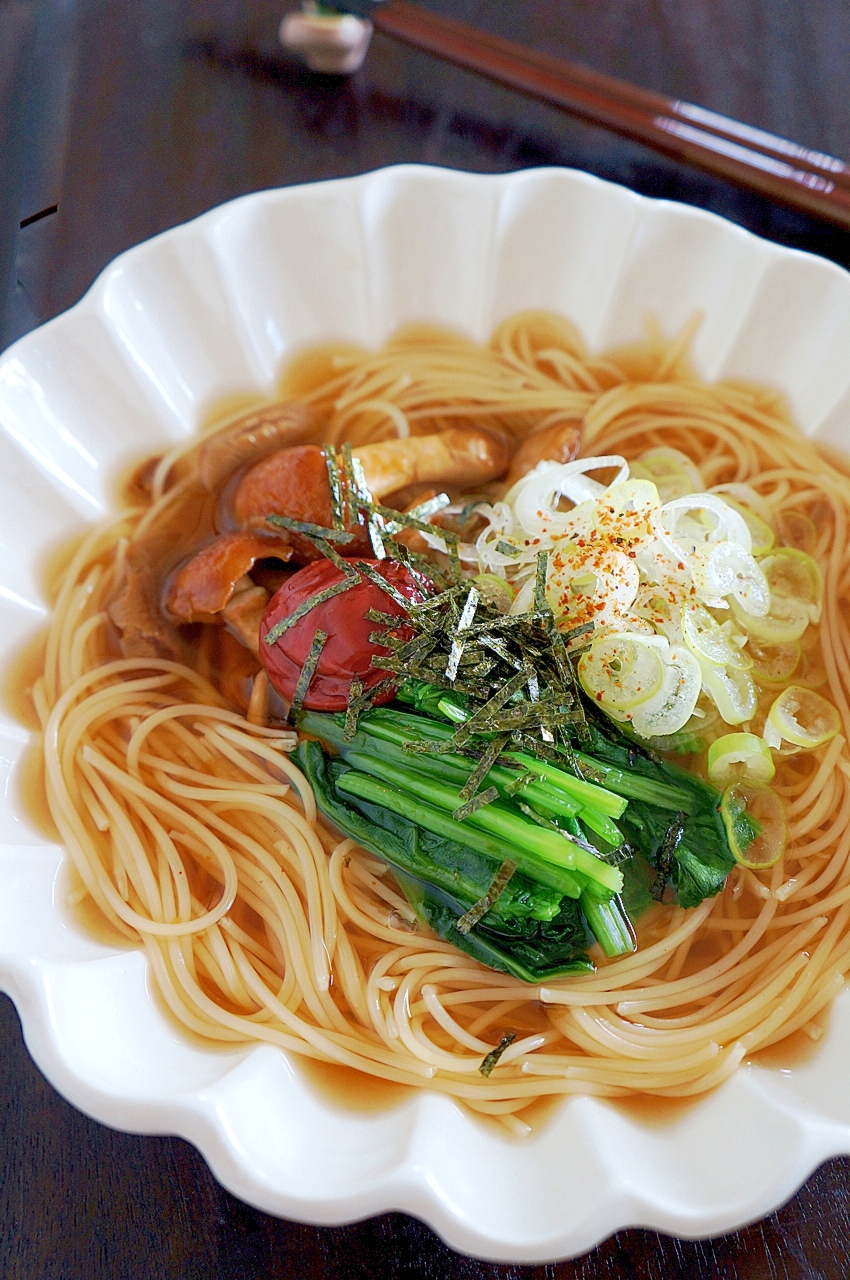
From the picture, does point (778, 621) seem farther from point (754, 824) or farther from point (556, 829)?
point (556, 829)

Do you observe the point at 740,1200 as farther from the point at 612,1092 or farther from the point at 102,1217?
the point at 102,1217

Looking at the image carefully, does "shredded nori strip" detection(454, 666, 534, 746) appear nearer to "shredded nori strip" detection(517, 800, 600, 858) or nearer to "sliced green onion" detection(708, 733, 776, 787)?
"shredded nori strip" detection(517, 800, 600, 858)

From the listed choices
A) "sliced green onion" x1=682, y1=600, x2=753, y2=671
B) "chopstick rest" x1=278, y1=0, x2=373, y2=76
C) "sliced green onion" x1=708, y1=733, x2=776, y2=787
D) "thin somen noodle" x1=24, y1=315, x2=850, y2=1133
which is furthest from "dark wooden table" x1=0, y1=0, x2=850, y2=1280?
"sliced green onion" x1=708, y1=733, x2=776, y2=787

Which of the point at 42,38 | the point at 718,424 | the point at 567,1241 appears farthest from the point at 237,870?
the point at 42,38

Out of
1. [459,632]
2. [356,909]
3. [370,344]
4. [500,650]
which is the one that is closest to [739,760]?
[500,650]

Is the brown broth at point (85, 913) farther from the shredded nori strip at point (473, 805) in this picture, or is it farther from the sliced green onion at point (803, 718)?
the sliced green onion at point (803, 718)

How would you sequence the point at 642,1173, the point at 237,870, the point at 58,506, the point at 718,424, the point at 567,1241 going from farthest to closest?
the point at 718,424, the point at 58,506, the point at 237,870, the point at 642,1173, the point at 567,1241
